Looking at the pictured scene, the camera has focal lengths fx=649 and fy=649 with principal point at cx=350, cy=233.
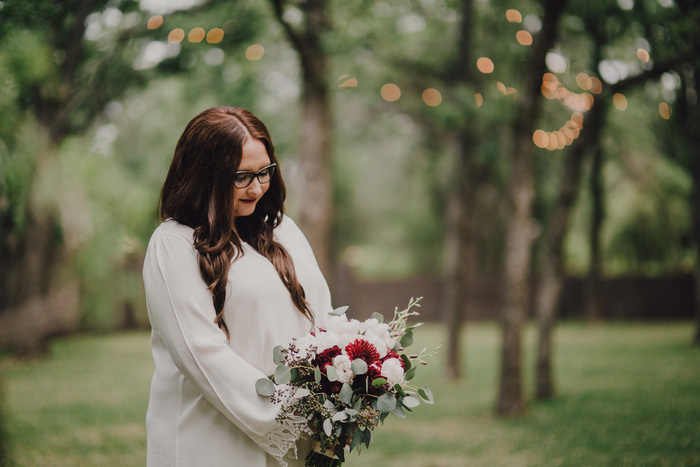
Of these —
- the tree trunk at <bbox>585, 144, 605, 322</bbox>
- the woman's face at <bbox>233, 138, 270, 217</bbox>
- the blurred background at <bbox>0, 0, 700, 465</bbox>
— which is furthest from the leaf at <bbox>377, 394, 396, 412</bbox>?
the tree trunk at <bbox>585, 144, 605, 322</bbox>

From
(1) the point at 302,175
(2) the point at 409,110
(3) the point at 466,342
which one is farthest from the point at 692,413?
(3) the point at 466,342

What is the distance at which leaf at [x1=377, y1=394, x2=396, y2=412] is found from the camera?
222 centimetres

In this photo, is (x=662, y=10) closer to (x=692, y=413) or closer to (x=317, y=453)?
(x=692, y=413)

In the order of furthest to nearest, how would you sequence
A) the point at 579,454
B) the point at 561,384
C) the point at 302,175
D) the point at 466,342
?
1. the point at 466,342
2. the point at 561,384
3. the point at 302,175
4. the point at 579,454

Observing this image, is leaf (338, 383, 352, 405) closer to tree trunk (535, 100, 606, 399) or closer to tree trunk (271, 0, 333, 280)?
tree trunk (271, 0, 333, 280)

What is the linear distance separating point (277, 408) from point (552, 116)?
1137cm

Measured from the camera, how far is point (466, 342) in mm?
17922

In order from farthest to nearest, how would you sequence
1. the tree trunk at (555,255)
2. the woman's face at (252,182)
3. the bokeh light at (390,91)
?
the bokeh light at (390,91) → the tree trunk at (555,255) → the woman's face at (252,182)

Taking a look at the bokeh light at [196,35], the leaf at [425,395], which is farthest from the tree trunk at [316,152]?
the leaf at [425,395]

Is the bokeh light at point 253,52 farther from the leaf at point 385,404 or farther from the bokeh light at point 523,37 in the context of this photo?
the leaf at point 385,404

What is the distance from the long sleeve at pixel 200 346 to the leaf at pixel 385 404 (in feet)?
1.18

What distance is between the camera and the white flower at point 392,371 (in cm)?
227

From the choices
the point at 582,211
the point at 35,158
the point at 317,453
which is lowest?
the point at 317,453

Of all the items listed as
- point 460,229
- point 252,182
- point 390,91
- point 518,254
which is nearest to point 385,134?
point 390,91
